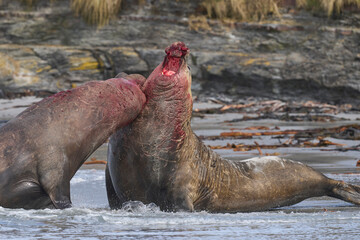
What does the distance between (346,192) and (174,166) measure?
5.52 ft

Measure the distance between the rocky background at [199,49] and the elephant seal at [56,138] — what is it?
10866 millimetres

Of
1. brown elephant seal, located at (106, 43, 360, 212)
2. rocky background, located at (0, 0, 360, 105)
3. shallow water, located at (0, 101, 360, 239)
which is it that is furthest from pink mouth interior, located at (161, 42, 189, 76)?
rocky background, located at (0, 0, 360, 105)

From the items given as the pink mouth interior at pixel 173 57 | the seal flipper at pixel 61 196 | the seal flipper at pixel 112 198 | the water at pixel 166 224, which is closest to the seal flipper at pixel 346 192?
the water at pixel 166 224

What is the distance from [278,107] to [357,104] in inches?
99.3

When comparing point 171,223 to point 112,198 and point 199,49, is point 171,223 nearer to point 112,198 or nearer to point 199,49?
point 112,198

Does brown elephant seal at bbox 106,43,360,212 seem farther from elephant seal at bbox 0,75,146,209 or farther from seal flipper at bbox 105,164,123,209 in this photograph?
elephant seal at bbox 0,75,146,209

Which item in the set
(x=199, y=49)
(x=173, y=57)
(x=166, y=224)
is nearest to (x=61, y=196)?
(x=166, y=224)

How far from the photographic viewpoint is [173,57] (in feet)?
20.8

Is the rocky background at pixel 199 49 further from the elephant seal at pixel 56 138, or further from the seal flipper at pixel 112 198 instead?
the elephant seal at pixel 56 138

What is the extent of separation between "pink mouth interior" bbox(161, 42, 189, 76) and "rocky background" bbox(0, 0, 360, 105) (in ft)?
34.8

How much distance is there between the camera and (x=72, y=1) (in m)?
17.7

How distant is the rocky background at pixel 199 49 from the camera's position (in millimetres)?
17141

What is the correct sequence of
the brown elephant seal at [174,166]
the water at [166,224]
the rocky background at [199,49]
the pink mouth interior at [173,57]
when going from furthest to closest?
the rocky background at [199,49], the pink mouth interior at [173,57], the brown elephant seal at [174,166], the water at [166,224]

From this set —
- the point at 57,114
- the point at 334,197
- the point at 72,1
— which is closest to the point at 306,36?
the point at 72,1
